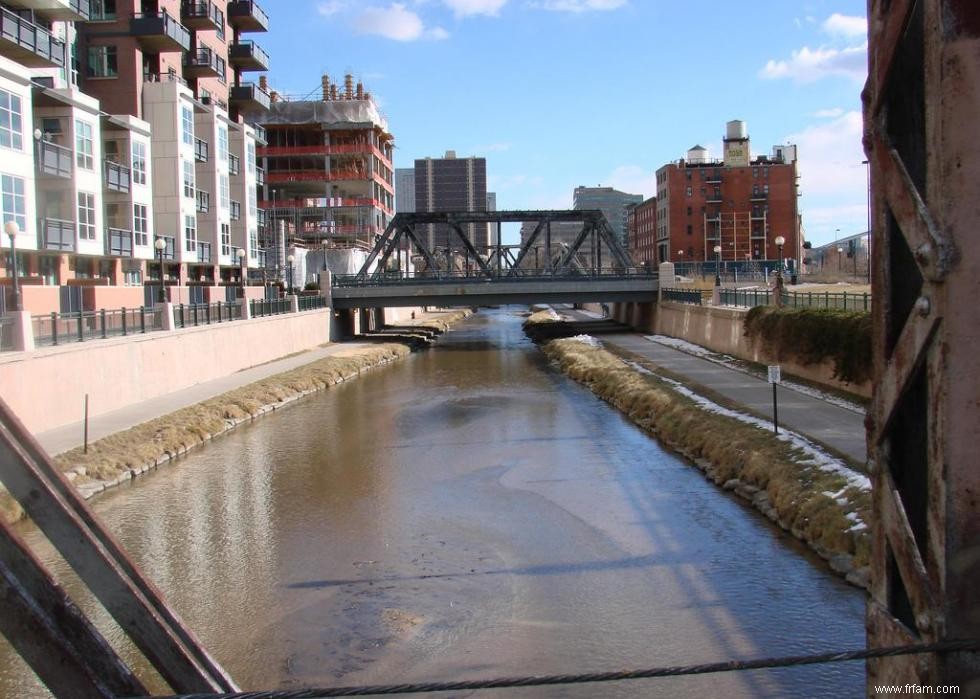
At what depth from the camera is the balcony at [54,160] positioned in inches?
1415

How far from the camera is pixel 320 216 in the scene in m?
100

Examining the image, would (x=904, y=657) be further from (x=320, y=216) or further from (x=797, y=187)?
(x=797, y=187)

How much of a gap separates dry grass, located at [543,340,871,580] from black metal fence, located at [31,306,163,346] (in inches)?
615

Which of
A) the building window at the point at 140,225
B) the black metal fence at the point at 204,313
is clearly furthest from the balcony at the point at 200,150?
the black metal fence at the point at 204,313

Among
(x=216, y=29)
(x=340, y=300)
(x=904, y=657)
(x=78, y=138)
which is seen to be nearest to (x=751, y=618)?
(x=904, y=657)

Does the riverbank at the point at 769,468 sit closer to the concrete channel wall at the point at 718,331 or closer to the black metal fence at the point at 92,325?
the concrete channel wall at the point at 718,331

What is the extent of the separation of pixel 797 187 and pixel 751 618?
393ft

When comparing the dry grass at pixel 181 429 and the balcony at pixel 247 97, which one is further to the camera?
the balcony at pixel 247 97

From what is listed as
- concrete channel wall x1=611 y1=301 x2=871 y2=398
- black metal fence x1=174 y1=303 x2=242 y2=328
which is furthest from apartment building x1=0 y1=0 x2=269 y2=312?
concrete channel wall x1=611 y1=301 x2=871 y2=398

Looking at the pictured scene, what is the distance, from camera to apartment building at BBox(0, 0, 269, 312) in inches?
1383

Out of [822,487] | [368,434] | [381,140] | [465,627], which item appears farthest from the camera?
[381,140]

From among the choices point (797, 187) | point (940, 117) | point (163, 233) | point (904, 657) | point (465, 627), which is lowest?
point (465, 627)

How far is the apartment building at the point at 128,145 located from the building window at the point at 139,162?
10cm

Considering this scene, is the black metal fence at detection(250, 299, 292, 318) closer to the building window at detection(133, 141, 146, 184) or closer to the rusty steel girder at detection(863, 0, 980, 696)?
the building window at detection(133, 141, 146, 184)
